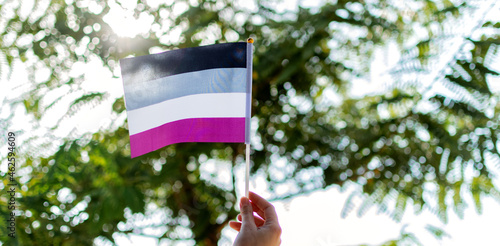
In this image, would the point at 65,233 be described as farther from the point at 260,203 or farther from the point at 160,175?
the point at 260,203

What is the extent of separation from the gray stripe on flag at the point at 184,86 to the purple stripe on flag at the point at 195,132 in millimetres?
115

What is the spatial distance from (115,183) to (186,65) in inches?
26.0

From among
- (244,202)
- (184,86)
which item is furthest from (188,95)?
(244,202)

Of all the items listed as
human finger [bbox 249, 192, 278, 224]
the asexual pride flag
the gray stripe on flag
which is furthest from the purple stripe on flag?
human finger [bbox 249, 192, 278, 224]

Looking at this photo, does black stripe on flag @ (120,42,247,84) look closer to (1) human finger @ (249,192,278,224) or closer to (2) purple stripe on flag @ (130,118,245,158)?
(2) purple stripe on flag @ (130,118,245,158)

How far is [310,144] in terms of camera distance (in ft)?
7.46

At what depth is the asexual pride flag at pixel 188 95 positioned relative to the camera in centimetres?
156

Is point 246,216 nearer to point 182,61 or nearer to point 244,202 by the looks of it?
point 244,202

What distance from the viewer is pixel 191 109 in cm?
160

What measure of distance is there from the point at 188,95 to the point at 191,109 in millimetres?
59

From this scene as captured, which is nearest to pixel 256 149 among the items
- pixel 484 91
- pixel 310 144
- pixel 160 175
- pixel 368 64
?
pixel 310 144

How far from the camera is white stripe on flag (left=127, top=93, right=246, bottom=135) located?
1.58 metres

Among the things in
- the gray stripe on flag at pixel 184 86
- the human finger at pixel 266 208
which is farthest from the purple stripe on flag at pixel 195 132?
the human finger at pixel 266 208

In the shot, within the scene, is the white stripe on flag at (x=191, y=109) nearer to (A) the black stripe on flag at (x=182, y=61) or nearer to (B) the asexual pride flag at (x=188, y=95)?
(B) the asexual pride flag at (x=188, y=95)
